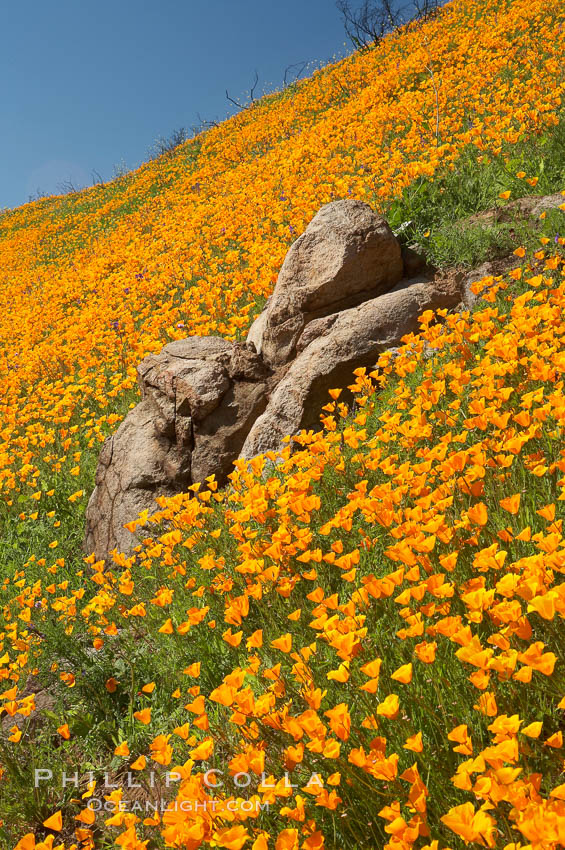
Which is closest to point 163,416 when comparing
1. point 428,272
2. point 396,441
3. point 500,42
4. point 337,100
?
point 396,441

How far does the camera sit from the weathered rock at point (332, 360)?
215 inches

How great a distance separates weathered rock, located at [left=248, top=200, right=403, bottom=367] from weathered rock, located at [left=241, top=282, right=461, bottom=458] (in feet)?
1.71

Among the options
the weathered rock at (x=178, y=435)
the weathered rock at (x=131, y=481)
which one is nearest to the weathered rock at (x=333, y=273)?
the weathered rock at (x=178, y=435)

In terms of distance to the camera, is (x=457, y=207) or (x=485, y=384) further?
(x=457, y=207)

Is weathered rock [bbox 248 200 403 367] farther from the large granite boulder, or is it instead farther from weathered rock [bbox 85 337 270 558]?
weathered rock [bbox 85 337 270 558]

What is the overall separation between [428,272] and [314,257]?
4.31 feet

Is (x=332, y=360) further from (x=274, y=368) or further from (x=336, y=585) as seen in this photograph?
(x=336, y=585)

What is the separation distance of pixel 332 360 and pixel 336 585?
2653mm

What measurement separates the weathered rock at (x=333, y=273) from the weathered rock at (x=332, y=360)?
1.71 feet

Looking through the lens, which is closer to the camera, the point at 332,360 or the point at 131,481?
the point at 332,360

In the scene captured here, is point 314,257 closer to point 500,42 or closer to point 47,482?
point 47,482

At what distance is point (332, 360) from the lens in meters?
5.52

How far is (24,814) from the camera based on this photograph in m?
3.14

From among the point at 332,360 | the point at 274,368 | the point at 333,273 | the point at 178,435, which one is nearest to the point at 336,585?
the point at 332,360
